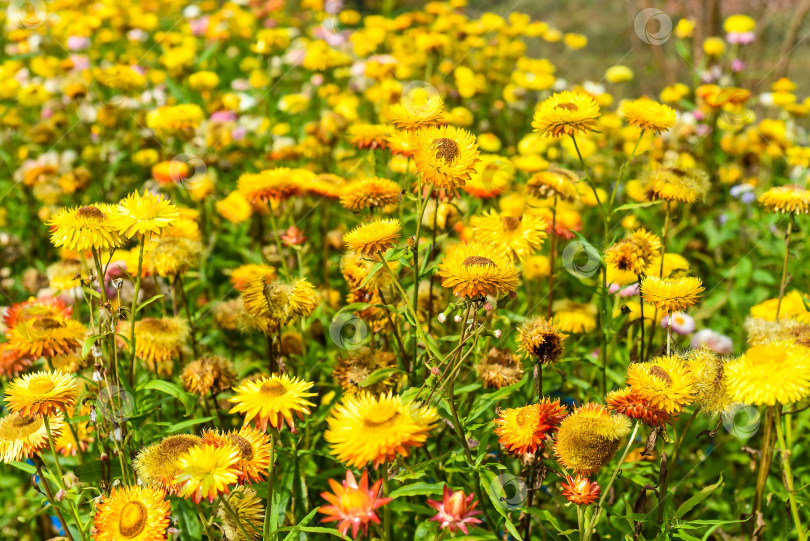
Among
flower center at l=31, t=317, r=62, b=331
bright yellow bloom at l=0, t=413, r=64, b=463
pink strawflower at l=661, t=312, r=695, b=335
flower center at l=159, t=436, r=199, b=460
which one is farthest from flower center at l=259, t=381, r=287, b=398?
pink strawflower at l=661, t=312, r=695, b=335

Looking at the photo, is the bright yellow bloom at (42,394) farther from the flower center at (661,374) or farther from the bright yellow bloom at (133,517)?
the flower center at (661,374)

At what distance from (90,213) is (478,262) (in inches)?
39.8

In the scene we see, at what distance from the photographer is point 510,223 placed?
223cm

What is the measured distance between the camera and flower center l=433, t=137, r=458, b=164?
1690 millimetres

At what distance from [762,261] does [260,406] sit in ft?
10.5

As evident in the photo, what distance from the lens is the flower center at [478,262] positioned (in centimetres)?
162

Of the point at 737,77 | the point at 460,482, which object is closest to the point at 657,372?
the point at 460,482

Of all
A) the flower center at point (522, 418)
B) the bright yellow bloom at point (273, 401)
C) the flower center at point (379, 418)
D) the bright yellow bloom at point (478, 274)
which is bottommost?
the flower center at point (522, 418)

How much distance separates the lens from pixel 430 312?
2281 millimetres

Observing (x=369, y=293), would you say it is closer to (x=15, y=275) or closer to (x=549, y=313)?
(x=549, y=313)

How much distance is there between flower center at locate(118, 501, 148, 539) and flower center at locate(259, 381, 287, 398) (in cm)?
36

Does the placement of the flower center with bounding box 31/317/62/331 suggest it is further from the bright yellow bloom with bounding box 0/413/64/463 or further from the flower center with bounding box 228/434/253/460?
the flower center with bounding box 228/434/253/460

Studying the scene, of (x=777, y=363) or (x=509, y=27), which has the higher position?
(x=777, y=363)

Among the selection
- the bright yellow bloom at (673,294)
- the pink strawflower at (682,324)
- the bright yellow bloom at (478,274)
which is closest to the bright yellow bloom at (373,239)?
the bright yellow bloom at (478,274)
